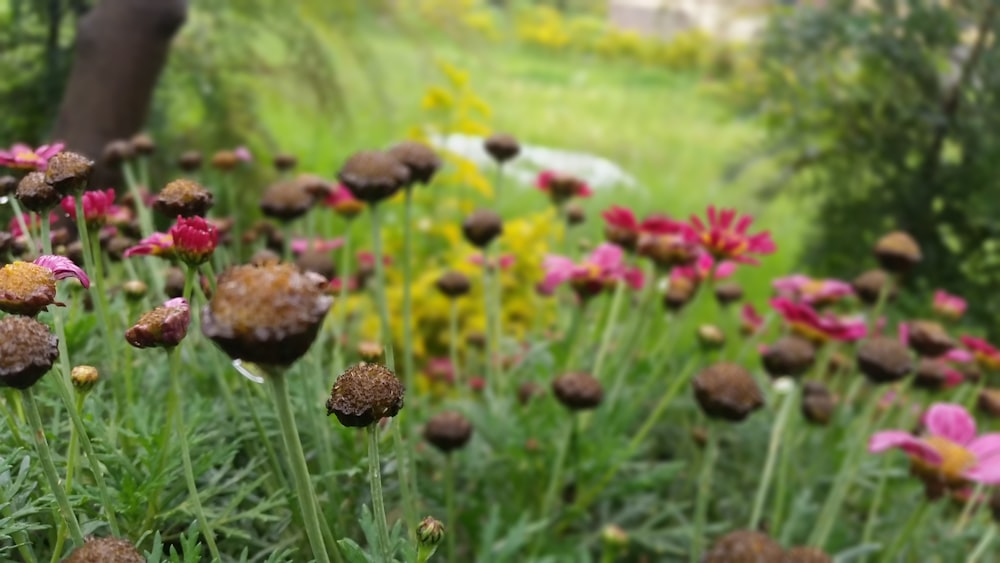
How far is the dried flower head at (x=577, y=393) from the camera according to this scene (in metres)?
0.80

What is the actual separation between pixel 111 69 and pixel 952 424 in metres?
1.23

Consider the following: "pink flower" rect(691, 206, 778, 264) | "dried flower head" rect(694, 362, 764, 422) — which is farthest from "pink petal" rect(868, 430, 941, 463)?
"pink flower" rect(691, 206, 778, 264)

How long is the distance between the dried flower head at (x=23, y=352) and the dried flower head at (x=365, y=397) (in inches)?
4.6

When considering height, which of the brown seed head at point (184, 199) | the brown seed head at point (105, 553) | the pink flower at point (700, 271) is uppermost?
the brown seed head at point (184, 199)

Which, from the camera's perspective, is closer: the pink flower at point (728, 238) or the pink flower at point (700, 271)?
the pink flower at point (728, 238)

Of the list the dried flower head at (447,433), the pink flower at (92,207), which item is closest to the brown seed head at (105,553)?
the pink flower at (92,207)

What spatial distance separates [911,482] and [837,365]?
215 mm

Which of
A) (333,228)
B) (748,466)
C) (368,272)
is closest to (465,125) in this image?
(333,228)

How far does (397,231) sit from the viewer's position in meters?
1.99

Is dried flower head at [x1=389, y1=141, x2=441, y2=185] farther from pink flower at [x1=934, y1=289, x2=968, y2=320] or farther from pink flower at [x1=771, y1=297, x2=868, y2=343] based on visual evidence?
pink flower at [x1=934, y1=289, x2=968, y2=320]

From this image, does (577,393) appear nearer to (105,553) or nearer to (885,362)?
(885,362)

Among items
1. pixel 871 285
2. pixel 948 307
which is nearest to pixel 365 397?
pixel 871 285

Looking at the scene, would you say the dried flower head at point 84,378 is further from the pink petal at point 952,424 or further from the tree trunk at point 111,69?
the tree trunk at point 111,69

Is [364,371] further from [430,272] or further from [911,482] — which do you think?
[430,272]
